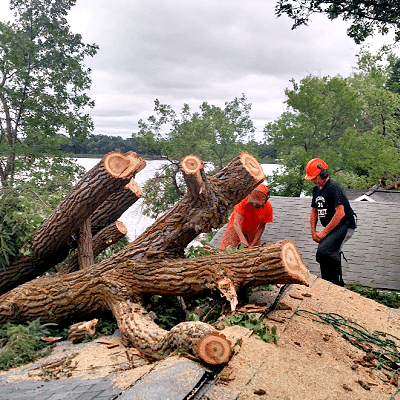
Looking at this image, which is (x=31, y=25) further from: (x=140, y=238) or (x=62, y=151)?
(x=140, y=238)

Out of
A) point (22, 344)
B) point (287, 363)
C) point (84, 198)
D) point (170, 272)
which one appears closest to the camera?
point (287, 363)

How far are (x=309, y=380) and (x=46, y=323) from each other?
3.68 metres

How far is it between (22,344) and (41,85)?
12887 mm

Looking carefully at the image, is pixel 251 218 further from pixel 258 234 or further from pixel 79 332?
pixel 79 332

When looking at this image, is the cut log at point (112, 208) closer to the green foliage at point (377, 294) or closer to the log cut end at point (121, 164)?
the log cut end at point (121, 164)

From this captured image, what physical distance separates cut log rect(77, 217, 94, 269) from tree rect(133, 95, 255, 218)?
45.5ft

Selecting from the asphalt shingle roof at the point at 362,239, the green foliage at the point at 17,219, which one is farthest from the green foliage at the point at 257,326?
the asphalt shingle roof at the point at 362,239

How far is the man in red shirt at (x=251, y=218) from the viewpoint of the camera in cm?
553

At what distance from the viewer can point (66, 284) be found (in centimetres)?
509

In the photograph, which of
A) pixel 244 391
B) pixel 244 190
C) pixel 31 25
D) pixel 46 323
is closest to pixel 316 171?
pixel 244 190

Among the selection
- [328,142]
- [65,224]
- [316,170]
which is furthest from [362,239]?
[328,142]

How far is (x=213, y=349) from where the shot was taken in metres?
2.74

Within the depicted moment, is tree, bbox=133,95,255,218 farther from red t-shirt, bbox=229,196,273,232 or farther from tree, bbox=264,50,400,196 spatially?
red t-shirt, bbox=229,196,273,232

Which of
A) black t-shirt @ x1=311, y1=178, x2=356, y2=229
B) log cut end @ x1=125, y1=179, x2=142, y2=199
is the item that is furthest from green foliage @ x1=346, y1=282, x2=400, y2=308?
log cut end @ x1=125, y1=179, x2=142, y2=199
